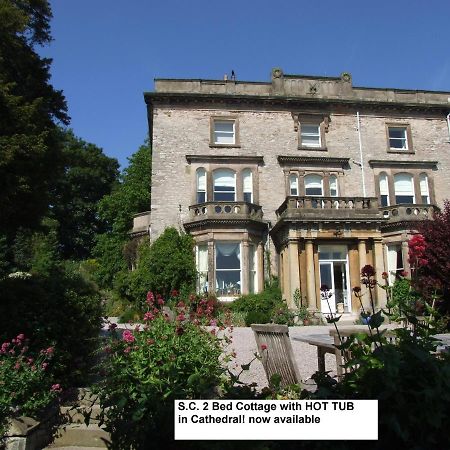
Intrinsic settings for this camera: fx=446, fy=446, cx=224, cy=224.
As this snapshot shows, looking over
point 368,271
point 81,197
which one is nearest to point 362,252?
point 368,271

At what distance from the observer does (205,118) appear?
2262cm

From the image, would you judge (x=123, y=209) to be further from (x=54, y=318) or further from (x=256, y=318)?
(x=54, y=318)

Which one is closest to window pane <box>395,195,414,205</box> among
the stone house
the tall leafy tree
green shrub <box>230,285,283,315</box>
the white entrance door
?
the stone house

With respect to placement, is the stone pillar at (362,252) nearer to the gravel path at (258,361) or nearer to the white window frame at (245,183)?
the white window frame at (245,183)

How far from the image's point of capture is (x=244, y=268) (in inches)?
794

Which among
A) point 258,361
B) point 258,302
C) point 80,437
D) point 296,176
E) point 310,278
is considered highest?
point 296,176

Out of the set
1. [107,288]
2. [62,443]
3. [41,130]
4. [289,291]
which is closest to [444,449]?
[62,443]

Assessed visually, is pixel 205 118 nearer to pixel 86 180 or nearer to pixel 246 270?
pixel 246 270

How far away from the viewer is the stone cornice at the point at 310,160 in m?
22.4

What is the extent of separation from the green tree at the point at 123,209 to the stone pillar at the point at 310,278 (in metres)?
17.4

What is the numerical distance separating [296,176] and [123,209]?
17.4 m

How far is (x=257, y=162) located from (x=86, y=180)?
29.9 metres

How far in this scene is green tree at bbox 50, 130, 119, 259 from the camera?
45625 millimetres

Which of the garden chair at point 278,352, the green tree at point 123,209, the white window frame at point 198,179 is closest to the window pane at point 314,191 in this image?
the white window frame at point 198,179
